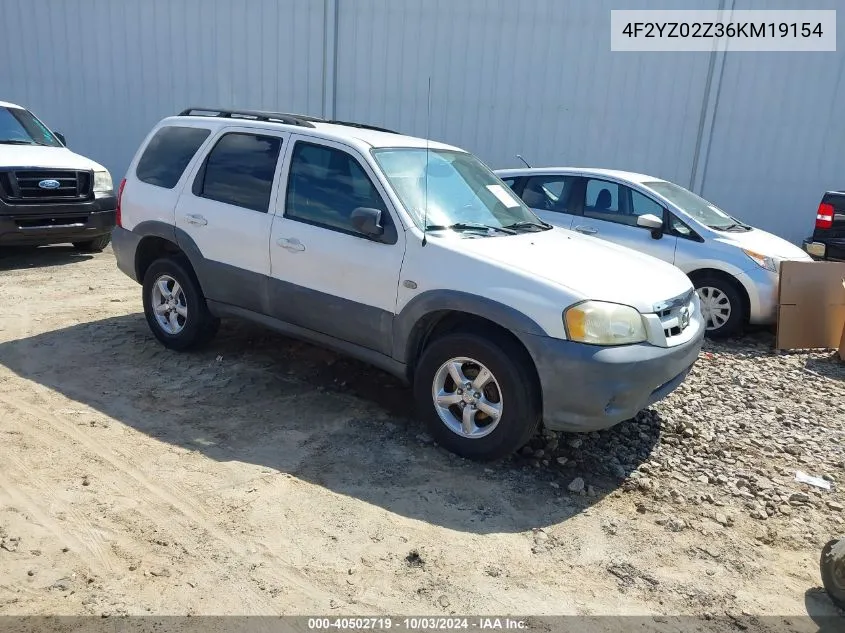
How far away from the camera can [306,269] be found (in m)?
4.53

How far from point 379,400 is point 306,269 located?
107 centimetres

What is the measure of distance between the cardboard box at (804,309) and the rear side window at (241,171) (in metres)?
4.93

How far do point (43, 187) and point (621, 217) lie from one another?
22.1 ft

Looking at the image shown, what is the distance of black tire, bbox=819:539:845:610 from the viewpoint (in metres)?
2.90

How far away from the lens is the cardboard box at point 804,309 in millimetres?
6539

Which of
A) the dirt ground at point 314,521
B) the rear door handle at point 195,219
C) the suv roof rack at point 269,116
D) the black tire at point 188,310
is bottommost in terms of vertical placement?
the dirt ground at point 314,521

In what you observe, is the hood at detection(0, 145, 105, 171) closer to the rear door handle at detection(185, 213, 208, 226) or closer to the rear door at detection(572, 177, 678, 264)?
the rear door handle at detection(185, 213, 208, 226)

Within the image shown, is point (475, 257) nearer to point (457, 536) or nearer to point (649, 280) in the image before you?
point (649, 280)

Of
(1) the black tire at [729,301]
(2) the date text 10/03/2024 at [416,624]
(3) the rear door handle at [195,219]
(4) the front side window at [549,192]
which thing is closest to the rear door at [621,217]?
(4) the front side window at [549,192]

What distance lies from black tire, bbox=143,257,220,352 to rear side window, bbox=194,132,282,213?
2.10ft

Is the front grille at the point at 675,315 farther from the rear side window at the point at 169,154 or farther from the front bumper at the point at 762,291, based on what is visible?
the rear side window at the point at 169,154

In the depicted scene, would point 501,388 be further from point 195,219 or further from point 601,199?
point 601,199

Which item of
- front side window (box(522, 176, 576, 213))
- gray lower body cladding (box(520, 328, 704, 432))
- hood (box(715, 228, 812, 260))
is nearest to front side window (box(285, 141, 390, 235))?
gray lower body cladding (box(520, 328, 704, 432))

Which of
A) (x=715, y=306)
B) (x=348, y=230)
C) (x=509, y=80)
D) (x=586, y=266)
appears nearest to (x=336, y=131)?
(x=348, y=230)
